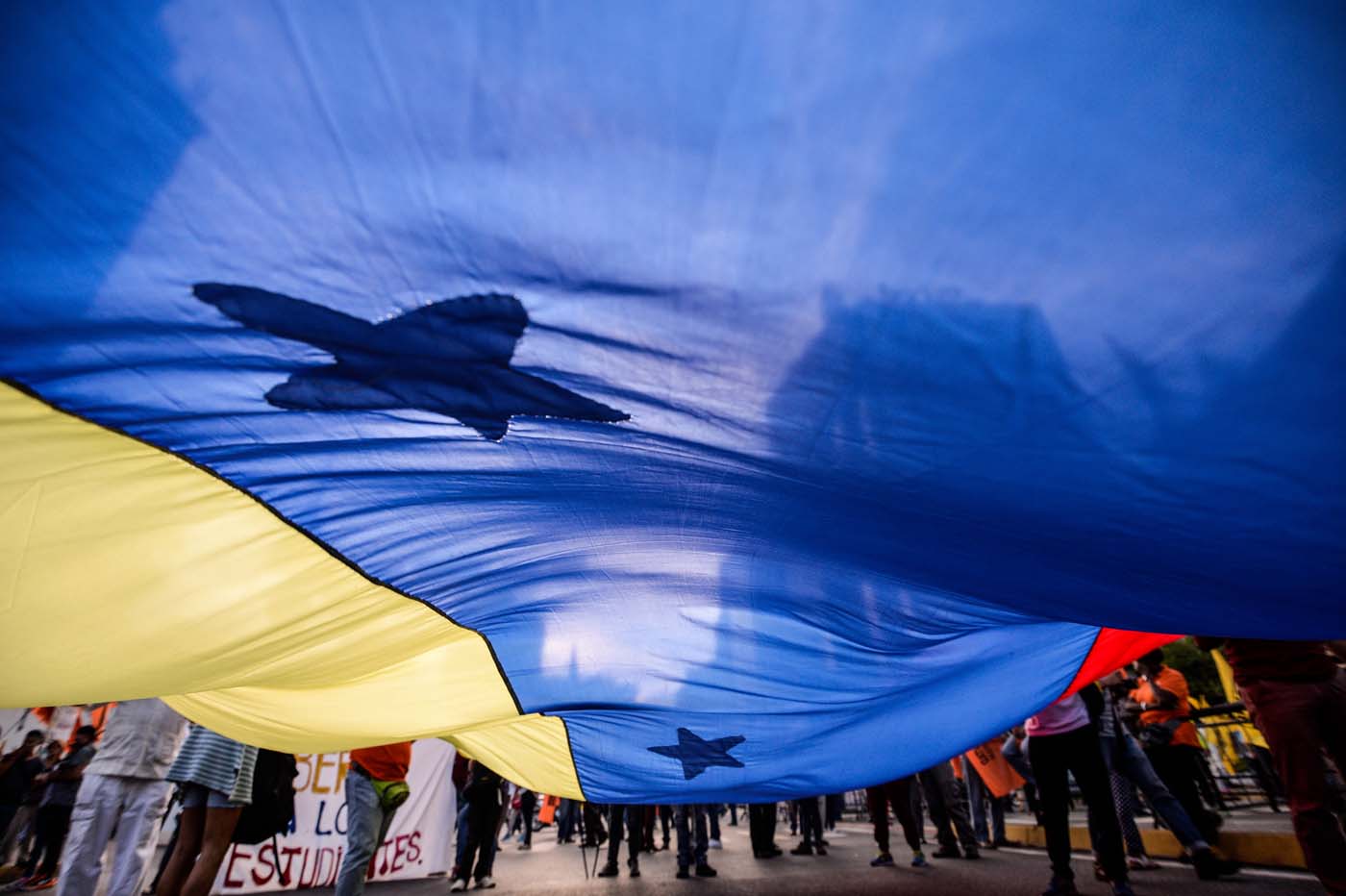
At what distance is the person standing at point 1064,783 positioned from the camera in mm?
3830

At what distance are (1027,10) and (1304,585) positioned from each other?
1.39 meters

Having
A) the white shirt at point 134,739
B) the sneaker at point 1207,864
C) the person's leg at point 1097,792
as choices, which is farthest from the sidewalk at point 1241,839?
the white shirt at point 134,739

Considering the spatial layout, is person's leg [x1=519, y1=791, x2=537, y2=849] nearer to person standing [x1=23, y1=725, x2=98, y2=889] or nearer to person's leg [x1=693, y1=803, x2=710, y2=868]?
person's leg [x1=693, y1=803, x2=710, y2=868]

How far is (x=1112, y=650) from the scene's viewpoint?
9.93 ft

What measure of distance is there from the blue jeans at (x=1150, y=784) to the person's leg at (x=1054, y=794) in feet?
1.70

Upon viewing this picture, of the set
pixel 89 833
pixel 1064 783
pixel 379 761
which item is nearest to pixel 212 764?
pixel 379 761

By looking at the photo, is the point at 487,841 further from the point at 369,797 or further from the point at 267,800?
the point at 267,800

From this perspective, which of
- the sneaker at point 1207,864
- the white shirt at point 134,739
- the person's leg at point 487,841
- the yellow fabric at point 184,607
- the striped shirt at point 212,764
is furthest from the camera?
the person's leg at point 487,841

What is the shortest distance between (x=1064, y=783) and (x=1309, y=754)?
1.59 metres

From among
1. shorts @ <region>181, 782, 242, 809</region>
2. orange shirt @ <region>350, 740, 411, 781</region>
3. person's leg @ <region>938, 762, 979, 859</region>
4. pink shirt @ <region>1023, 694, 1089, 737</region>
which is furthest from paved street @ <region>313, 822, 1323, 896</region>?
shorts @ <region>181, 782, 242, 809</region>

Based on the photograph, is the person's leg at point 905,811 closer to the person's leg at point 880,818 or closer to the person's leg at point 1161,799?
the person's leg at point 880,818

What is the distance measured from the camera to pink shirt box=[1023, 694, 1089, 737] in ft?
12.9

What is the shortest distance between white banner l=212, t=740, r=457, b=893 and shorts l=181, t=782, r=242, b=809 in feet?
10.4

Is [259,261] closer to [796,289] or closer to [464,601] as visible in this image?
[796,289]
